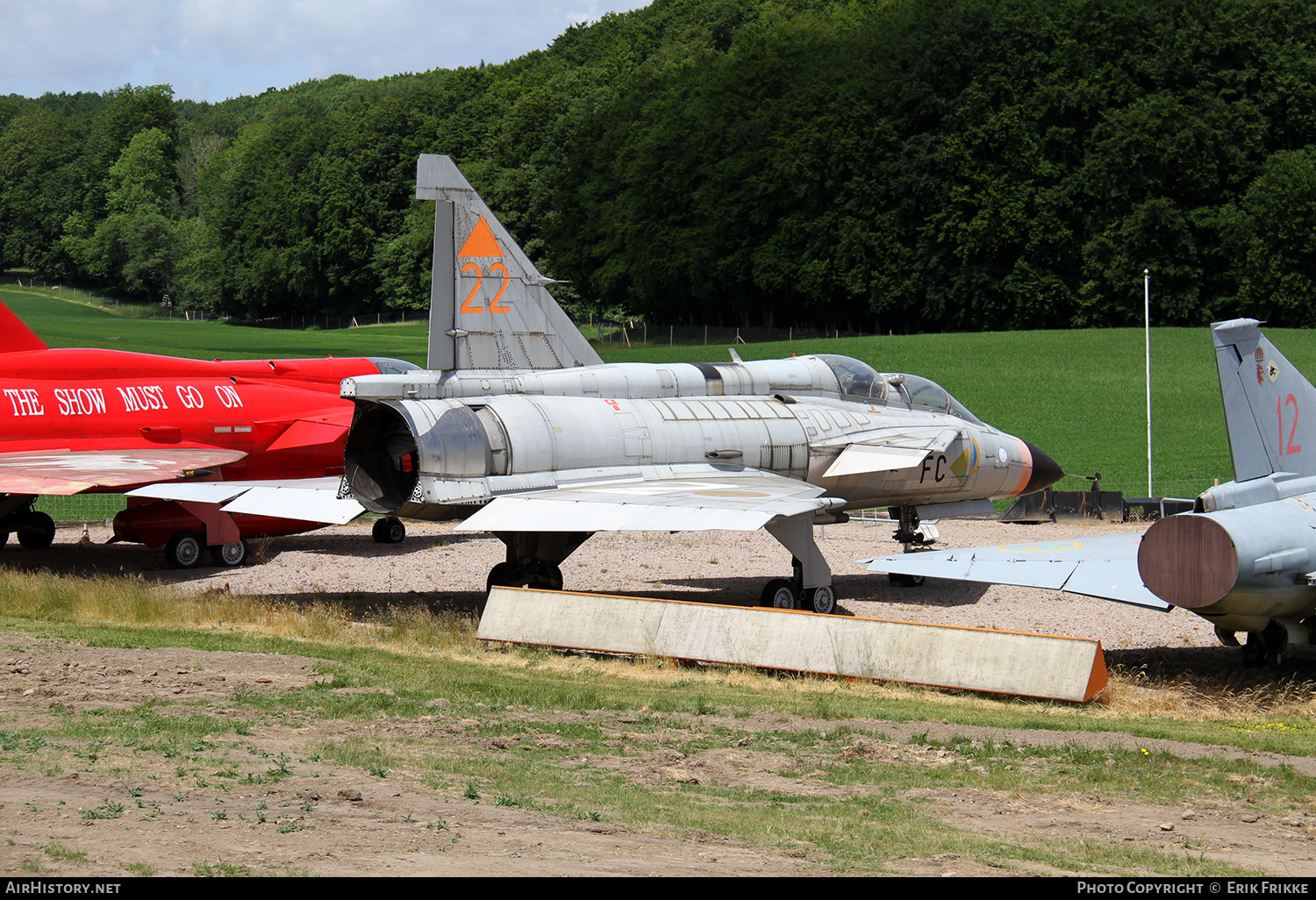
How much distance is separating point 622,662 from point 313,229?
102849 mm

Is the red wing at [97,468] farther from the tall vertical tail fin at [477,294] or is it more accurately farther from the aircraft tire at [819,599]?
the aircraft tire at [819,599]

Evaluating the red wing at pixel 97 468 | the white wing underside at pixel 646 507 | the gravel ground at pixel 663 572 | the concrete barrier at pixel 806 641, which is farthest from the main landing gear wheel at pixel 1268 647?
the red wing at pixel 97 468

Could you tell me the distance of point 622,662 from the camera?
13.3 metres

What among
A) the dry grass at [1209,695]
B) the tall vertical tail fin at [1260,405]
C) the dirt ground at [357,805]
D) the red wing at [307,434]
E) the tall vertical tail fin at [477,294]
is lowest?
the dry grass at [1209,695]

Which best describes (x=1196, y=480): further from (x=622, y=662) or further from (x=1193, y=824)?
(x=1193, y=824)

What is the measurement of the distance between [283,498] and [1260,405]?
12346mm

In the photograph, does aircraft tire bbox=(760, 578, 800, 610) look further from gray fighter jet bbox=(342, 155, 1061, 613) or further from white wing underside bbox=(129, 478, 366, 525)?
white wing underside bbox=(129, 478, 366, 525)

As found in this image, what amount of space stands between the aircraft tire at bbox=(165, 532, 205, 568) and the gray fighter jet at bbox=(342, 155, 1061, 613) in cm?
688

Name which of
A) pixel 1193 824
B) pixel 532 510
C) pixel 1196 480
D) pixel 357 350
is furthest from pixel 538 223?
pixel 1193 824

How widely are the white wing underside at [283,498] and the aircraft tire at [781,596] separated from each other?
5.31 metres

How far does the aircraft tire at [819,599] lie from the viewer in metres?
16.2

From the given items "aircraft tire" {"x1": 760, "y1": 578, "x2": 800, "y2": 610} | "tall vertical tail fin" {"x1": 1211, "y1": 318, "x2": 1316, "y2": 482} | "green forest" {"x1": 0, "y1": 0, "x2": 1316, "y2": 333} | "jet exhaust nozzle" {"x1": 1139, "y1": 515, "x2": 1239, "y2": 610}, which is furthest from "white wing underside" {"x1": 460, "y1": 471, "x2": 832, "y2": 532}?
"green forest" {"x1": 0, "y1": 0, "x2": 1316, "y2": 333}

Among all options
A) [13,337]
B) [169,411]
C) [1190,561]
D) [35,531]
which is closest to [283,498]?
[169,411]
